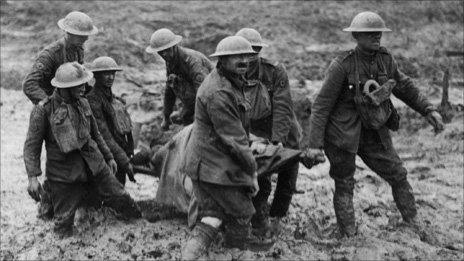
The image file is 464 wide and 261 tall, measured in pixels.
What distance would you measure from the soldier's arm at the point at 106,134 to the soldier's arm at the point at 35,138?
0.81m

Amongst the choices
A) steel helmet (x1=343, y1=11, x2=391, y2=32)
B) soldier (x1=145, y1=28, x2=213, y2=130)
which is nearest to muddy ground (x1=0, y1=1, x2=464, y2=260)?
soldier (x1=145, y1=28, x2=213, y2=130)

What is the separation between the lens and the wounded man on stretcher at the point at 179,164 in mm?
4914

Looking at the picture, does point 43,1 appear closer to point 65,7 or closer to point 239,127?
point 65,7

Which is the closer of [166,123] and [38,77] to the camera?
[38,77]

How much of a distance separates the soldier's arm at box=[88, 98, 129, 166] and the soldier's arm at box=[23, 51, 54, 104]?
49cm

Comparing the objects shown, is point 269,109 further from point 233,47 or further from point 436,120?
point 436,120

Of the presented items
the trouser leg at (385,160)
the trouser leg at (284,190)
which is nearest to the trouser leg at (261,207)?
the trouser leg at (284,190)

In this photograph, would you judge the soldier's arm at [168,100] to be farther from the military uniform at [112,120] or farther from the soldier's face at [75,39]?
the soldier's face at [75,39]

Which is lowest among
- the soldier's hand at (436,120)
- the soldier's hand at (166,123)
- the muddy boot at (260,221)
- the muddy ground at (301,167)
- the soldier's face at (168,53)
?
the muddy ground at (301,167)

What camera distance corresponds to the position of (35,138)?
199 inches

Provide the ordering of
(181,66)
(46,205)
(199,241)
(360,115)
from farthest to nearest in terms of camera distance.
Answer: (181,66), (46,205), (360,115), (199,241)

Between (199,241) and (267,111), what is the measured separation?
4.89 ft

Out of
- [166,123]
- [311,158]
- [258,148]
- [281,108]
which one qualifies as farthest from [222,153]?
A: [166,123]

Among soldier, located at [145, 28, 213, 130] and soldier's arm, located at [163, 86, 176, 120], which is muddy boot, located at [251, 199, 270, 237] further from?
soldier's arm, located at [163, 86, 176, 120]
